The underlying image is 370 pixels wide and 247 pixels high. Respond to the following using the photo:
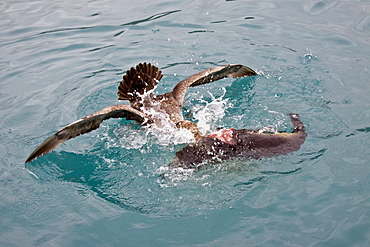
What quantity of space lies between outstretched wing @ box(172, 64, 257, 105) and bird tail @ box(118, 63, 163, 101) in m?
0.38

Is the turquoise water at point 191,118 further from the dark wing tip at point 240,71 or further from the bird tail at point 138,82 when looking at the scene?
the bird tail at point 138,82

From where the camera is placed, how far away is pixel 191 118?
5.24m

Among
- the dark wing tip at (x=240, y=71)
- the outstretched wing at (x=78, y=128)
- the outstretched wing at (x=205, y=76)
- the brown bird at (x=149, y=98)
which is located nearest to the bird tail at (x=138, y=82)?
the brown bird at (x=149, y=98)

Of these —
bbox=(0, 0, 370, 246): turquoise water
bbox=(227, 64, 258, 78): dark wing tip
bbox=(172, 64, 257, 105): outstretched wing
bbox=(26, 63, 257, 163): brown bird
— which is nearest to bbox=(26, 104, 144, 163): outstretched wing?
bbox=(26, 63, 257, 163): brown bird

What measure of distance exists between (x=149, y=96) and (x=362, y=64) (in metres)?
3.54

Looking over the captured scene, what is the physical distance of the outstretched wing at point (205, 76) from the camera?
5.23 meters

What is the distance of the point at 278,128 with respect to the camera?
4664mm

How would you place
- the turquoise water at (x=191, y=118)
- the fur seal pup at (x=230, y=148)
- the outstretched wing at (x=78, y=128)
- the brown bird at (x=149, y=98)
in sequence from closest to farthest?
the turquoise water at (x=191, y=118), the outstretched wing at (x=78, y=128), the fur seal pup at (x=230, y=148), the brown bird at (x=149, y=98)

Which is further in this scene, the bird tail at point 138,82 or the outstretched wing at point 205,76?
the outstretched wing at point 205,76

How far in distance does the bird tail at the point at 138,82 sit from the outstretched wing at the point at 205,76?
379 mm

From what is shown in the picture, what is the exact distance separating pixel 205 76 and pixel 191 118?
0.60 meters

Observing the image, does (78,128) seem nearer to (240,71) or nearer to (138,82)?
(138,82)

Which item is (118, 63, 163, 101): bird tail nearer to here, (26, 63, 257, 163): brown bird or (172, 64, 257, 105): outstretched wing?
(26, 63, 257, 163): brown bird

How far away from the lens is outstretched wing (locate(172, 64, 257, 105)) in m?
5.23
